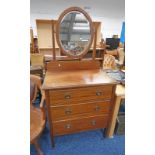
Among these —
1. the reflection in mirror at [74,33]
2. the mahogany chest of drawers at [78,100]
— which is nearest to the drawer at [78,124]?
the mahogany chest of drawers at [78,100]

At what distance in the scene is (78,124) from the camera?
5.01ft

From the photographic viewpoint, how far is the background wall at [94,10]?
470cm

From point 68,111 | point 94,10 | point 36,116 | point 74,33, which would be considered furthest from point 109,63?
point 94,10

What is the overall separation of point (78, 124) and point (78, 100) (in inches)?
12.0

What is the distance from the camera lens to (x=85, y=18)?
156cm

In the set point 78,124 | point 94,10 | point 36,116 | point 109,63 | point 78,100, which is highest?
point 94,10

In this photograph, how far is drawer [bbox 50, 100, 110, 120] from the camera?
1401mm

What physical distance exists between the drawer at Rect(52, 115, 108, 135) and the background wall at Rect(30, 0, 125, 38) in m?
3.61

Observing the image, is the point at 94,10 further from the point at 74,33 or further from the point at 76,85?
the point at 76,85

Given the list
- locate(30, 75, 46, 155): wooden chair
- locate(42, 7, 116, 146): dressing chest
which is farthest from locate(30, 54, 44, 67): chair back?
locate(30, 75, 46, 155): wooden chair

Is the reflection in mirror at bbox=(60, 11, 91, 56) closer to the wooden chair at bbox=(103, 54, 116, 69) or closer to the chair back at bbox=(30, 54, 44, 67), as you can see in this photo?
the wooden chair at bbox=(103, 54, 116, 69)

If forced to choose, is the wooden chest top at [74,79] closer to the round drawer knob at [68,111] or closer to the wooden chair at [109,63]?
the round drawer knob at [68,111]
